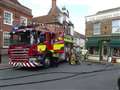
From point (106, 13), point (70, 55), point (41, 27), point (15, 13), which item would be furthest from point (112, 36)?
point (41, 27)

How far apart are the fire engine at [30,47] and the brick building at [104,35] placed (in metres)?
14.8

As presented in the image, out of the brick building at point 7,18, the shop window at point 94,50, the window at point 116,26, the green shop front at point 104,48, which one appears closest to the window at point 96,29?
the green shop front at point 104,48

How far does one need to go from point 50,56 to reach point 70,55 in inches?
211

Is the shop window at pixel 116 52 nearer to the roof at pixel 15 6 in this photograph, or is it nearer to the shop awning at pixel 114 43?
the shop awning at pixel 114 43

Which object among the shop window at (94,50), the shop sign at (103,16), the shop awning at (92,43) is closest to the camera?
the shop sign at (103,16)

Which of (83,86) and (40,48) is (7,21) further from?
(83,86)

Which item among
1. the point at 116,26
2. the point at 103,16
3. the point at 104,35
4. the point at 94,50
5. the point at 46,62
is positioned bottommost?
the point at 46,62

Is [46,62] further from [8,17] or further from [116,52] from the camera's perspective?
[116,52]

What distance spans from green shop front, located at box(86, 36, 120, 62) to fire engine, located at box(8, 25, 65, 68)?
1462cm

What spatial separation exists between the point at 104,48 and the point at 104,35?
177 cm

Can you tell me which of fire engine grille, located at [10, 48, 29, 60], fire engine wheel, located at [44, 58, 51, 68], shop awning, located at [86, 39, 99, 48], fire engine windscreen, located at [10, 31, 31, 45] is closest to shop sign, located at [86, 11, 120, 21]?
shop awning, located at [86, 39, 99, 48]

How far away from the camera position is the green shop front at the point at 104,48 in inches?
1281

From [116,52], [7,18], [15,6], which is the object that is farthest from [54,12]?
[116,52]

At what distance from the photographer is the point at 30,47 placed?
17.8 m
